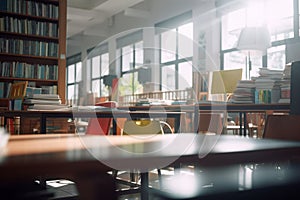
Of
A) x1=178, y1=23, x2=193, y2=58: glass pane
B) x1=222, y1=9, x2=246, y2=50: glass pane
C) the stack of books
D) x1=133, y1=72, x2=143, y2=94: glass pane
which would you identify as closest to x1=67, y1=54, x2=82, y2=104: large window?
x1=133, y1=72, x2=143, y2=94: glass pane

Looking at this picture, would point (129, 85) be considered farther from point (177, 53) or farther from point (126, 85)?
point (177, 53)

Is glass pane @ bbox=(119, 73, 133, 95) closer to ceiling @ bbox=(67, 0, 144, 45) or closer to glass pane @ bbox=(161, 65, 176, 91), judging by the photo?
glass pane @ bbox=(161, 65, 176, 91)

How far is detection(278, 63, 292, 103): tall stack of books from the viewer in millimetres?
3131

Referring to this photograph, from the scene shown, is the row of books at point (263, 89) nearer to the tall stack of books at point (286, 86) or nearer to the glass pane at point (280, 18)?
the tall stack of books at point (286, 86)

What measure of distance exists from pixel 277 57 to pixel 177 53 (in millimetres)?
2652

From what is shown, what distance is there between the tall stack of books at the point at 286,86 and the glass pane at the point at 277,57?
12.4ft

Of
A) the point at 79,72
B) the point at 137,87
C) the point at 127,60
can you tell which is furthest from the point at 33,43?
the point at 79,72

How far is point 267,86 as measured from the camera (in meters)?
3.29

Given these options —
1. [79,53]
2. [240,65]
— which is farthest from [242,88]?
[79,53]

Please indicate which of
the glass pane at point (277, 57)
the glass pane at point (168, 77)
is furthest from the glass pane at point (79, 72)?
the glass pane at point (277, 57)

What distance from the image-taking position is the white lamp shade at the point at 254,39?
5.39 m

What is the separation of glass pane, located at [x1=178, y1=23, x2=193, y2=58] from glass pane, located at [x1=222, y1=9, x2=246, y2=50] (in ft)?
2.99

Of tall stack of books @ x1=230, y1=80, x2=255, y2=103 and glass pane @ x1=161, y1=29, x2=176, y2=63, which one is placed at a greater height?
glass pane @ x1=161, y1=29, x2=176, y2=63

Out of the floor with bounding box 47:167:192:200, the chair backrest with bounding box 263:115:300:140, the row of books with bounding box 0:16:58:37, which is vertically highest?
the row of books with bounding box 0:16:58:37
